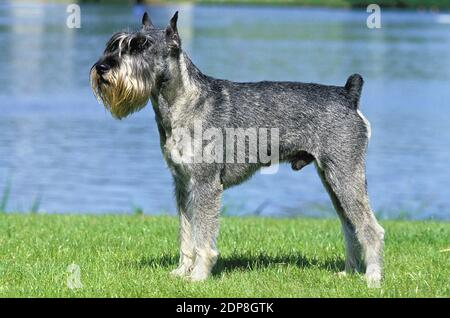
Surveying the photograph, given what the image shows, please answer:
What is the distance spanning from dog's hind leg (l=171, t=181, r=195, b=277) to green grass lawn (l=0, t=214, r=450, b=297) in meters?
0.21

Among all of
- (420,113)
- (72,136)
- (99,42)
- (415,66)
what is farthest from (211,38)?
(72,136)

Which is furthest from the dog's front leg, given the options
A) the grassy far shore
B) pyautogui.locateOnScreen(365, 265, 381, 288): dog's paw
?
the grassy far shore

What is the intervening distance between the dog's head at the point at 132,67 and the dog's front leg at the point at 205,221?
104cm

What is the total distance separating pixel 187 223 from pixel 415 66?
4335cm

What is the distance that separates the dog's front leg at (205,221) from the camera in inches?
371

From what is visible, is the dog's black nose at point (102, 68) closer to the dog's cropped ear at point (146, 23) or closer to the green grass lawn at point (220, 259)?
the dog's cropped ear at point (146, 23)

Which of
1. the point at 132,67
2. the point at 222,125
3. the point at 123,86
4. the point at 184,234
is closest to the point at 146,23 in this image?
the point at 132,67

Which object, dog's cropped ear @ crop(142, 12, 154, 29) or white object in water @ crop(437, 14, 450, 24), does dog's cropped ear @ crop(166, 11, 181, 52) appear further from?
white object in water @ crop(437, 14, 450, 24)

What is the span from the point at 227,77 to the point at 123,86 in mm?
31524

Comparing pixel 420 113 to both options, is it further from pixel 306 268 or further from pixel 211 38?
pixel 211 38

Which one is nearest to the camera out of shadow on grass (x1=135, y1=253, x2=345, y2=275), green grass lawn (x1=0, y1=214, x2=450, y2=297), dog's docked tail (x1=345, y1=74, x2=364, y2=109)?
green grass lawn (x1=0, y1=214, x2=450, y2=297)

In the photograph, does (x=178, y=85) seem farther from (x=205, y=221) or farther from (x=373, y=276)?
(x=373, y=276)

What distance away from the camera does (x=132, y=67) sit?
9.10 metres

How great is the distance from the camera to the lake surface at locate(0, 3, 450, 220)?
2127 cm
